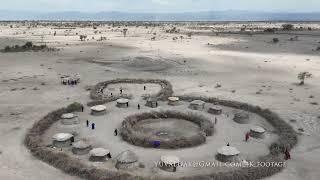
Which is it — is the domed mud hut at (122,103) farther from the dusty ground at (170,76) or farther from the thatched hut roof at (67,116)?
the thatched hut roof at (67,116)

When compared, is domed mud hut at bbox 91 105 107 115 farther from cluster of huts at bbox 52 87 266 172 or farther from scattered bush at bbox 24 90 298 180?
scattered bush at bbox 24 90 298 180

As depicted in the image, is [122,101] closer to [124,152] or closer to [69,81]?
[124,152]

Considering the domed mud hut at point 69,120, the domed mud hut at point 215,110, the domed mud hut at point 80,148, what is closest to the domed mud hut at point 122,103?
the domed mud hut at point 69,120

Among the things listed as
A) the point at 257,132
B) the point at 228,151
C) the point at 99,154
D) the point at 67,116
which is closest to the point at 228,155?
the point at 228,151

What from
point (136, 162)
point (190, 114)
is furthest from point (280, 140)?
point (136, 162)

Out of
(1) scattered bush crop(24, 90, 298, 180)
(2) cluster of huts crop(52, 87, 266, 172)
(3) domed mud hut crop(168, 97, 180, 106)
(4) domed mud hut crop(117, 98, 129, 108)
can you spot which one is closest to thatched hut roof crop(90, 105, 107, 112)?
(4) domed mud hut crop(117, 98, 129, 108)

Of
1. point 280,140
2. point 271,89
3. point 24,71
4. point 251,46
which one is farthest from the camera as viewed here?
point 251,46

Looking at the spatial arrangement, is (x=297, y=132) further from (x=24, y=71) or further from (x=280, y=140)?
(x=24, y=71)
